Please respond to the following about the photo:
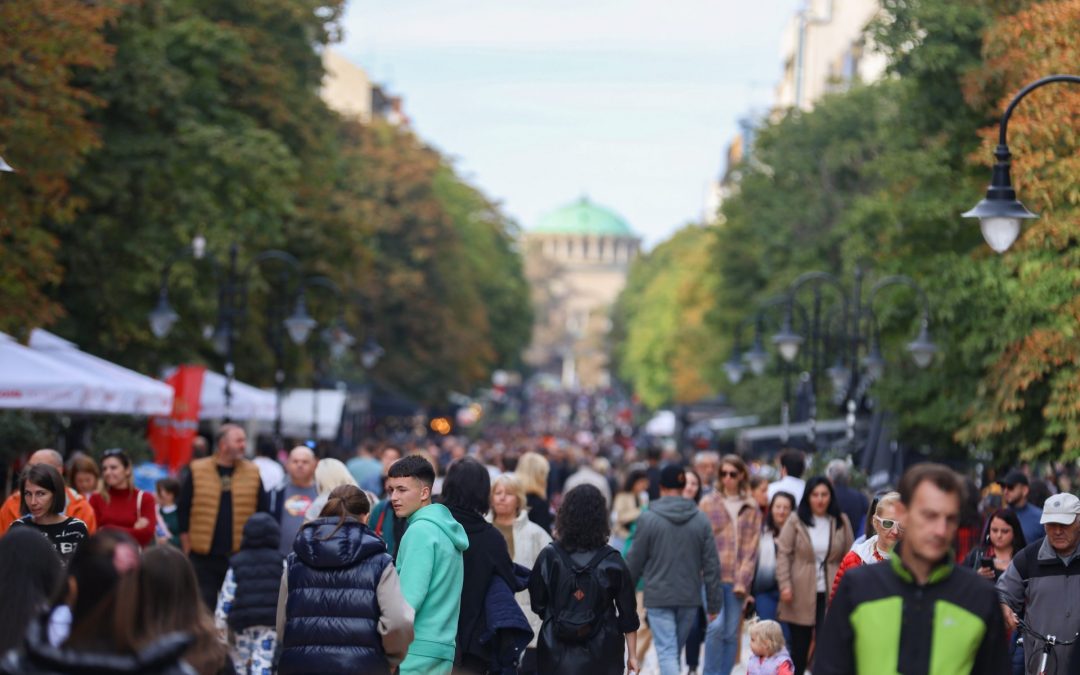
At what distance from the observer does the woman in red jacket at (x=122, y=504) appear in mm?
13867

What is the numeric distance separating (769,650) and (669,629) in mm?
2131

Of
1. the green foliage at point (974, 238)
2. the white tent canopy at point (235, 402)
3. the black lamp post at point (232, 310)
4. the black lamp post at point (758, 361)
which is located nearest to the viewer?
the green foliage at point (974, 238)

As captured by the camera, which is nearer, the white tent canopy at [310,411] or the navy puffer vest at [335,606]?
the navy puffer vest at [335,606]

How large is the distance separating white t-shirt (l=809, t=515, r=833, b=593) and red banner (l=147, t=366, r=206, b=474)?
1342 cm

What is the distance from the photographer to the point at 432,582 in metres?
9.14

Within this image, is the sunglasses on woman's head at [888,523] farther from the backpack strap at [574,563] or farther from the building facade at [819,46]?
the building facade at [819,46]

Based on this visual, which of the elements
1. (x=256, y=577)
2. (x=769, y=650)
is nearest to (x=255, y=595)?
(x=256, y=577)

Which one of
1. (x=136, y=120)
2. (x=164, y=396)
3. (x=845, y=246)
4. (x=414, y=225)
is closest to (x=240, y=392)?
(x=136, y=120)

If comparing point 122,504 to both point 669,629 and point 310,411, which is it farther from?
point 310,411

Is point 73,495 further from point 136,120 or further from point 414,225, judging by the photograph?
point 414,225

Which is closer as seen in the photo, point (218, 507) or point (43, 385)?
point (218, 507)

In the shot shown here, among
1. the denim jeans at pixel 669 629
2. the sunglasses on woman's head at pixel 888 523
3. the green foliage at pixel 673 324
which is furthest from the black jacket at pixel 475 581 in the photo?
the green foliage at pixel 673 324

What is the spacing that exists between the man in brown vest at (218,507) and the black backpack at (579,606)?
14.8ft

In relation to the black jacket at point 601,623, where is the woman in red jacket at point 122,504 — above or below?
above
